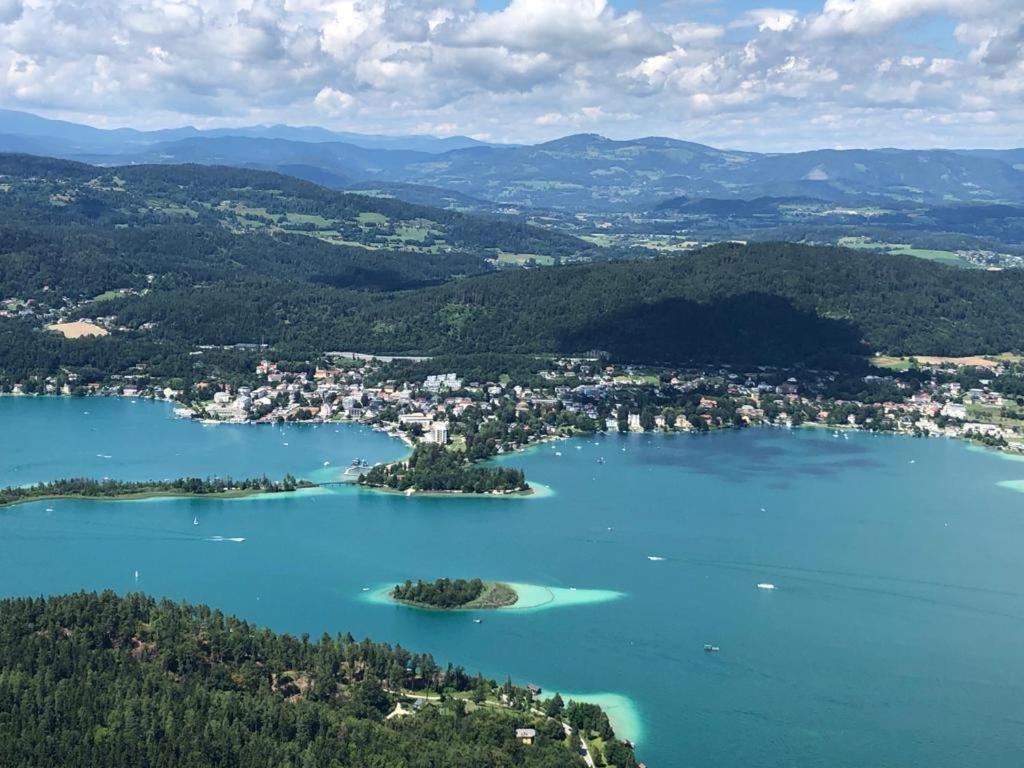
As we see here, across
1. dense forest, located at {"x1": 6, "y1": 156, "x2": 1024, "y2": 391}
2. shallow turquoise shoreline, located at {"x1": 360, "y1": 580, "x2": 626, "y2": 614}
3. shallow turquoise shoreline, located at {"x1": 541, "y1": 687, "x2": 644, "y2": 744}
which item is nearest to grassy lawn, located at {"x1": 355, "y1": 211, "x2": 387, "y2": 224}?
dense forest, located at {"x1": 6, "y1": 156, "x2": 1024, "y2": 391}

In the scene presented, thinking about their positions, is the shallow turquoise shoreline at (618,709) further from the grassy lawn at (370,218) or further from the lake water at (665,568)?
the grassy lawn at (370,218)

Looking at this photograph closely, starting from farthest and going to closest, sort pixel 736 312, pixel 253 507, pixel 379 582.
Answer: pixel 736 312 → pixel 253 507 → pixel 379 582

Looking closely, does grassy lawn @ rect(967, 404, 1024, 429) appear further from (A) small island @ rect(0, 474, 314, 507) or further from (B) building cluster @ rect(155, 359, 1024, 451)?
(A) small island @ rect(0, 474, 314, 507)

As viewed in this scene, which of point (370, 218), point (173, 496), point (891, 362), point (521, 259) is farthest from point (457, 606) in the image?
point (370, 218)

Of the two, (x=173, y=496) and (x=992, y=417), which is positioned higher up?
(x=992, y=417)

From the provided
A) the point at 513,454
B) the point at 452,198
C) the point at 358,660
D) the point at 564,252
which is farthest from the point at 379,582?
the point at 452,198

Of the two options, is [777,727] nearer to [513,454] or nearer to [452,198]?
[513,454]

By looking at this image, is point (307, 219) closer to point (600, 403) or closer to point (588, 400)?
point (588, 400)
